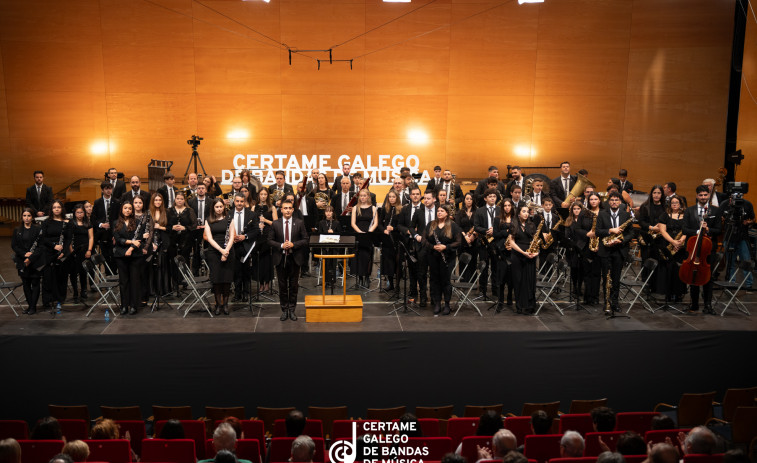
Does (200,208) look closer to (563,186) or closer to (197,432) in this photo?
(197,432)

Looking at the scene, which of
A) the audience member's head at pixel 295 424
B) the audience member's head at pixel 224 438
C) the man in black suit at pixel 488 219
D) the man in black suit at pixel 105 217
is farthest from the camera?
the man in black suit at pixel 105 217

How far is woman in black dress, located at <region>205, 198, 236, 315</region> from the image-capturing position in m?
8.66

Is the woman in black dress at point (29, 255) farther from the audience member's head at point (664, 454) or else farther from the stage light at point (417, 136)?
the stage light at point (417, 136)

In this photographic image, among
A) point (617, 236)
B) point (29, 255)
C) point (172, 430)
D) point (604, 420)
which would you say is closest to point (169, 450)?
point (172, 430)

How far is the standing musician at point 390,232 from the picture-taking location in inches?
388

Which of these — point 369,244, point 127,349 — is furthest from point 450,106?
point 127,349

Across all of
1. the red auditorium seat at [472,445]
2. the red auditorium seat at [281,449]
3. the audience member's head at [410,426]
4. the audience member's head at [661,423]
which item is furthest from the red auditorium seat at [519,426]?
the red auditorium seat at [281,449]

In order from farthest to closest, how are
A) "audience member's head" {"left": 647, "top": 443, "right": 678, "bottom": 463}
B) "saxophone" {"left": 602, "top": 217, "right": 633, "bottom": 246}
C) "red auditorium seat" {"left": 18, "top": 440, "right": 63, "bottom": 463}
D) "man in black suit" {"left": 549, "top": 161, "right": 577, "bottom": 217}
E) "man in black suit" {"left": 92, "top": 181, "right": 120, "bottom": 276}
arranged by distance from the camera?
"man in black suit" {"left": 549, "top": 161, "right": 577, "bottom": 217}
"man in black suit" {"left": 92, "top": 181, "right": 120, "bottom": 276}
"saxophone" {"left": 602, "top": 217, "right": 633, "bottom": 246}
"red auditorium seat" {"left": 18, "top": 440, "right": 63, "bottom": 463}
"audience member's head" {"left": 647, "top": 443, "right": 678, "bottom": 463}

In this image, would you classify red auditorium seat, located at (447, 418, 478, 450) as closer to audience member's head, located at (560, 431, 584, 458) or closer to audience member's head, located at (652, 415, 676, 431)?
audience member's head, located at (560, 431, 584, 458)

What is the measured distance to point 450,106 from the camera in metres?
16.5

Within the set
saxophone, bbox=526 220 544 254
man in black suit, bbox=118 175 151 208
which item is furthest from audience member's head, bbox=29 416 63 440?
saxophone, bbox=526 220 544 254

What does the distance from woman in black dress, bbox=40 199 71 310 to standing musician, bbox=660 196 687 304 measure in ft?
27.9

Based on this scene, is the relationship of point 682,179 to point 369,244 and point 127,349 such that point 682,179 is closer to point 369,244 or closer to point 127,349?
point 369,244

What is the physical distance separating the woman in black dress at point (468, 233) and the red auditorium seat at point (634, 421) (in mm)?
3786
